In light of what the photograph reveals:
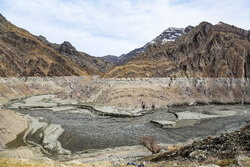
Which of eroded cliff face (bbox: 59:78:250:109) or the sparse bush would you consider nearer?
the sparse bush

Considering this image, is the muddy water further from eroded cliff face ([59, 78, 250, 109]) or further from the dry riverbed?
eroded cliff face ([59, 78, 250, 109])

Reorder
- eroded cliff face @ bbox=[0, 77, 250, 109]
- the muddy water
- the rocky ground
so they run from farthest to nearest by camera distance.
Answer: eroded cliff face @ bbox=[0, 77, 250, 109] < the muddy water < the rocky ground

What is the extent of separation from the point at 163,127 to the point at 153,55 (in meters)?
53.9

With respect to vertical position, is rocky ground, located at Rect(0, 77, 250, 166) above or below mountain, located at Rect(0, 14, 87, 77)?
below

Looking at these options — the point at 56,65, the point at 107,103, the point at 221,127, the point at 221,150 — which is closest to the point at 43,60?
the point at 56,65

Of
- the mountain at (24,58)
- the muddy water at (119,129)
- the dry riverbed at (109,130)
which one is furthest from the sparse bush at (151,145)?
the mountain at (24,58)

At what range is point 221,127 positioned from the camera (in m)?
42.6

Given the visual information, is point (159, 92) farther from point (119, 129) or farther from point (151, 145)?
point (151, 145)

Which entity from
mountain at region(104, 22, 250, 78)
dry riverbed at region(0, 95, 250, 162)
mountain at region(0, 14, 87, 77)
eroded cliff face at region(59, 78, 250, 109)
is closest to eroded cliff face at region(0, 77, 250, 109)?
eroded cliff face at region(59, 78, 250, 109)

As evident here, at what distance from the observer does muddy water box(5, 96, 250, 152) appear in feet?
111

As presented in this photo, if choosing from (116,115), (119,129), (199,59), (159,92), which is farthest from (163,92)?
(119,129)

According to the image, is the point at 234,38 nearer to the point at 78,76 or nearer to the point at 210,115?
the point at 210,115

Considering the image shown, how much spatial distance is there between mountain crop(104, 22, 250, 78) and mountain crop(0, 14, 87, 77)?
56.0 meters

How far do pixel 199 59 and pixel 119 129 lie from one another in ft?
194
